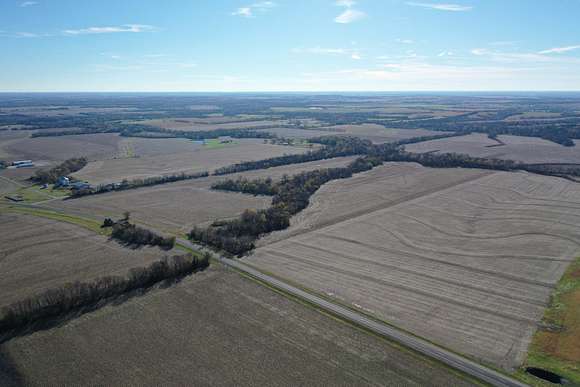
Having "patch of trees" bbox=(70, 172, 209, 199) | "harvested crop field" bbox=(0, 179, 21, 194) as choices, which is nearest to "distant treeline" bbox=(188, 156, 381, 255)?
"patch of trees" bbox=(70, 172, 209, 199)

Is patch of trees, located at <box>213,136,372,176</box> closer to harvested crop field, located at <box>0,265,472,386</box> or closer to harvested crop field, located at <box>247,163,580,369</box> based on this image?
harvested crop field, located at <box>247,163,580,369</box>

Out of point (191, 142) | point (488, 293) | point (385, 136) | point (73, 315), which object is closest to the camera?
point (73, 315)

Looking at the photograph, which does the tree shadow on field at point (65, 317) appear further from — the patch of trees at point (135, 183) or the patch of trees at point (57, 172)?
the patch of trees at point (57, 172)

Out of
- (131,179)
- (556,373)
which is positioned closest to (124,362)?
(556,373)

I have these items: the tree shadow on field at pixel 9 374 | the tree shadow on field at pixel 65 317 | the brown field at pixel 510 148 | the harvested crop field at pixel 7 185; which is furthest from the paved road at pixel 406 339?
the brown field at pixel 510 148

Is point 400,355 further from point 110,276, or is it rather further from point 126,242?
point 126,242

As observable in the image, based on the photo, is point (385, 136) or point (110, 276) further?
point (385, 136)

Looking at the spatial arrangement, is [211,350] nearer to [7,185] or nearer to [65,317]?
[65,317]
